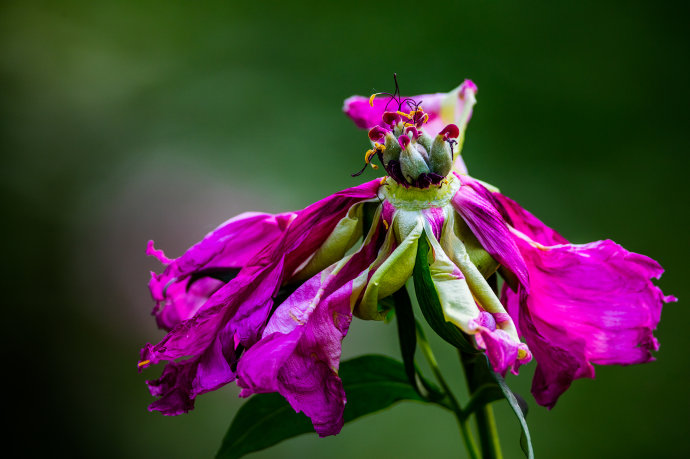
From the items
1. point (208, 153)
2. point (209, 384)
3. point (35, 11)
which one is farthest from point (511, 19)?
point (209, 384)

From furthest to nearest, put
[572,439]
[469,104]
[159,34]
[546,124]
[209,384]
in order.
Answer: [159,34] < [546,124] < [572,439] < [469,104] < [209,384]

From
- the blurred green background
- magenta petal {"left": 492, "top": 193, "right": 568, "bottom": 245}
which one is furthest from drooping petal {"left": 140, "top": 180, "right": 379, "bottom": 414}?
the blurred green background

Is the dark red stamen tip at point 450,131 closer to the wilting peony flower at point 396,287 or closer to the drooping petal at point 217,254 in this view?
the wilting peony flower at point 396,287

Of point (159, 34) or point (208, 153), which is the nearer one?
point (208, 153)

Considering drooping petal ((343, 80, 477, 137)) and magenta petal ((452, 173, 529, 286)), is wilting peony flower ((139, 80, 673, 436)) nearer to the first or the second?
magenta petal ((452, 173, 529, 286))

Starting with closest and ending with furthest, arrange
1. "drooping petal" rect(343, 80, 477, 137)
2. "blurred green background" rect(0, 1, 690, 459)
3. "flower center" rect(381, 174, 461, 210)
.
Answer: "flower center" rect(381, 174, 461, 210), "drooping petal" rect(343, 80, 477, 137), "blurred green background" rect(0, 1, 690, 459)

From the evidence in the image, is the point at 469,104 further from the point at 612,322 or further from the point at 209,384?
the point at 209,384

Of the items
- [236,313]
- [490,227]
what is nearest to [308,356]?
[236,313]
